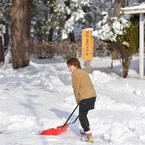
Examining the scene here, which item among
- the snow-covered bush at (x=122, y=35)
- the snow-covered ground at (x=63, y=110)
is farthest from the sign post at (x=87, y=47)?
the snow-covered ground at (x=63, y=110)

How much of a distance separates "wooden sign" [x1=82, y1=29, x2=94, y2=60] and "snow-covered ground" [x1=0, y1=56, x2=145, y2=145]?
2.94 ft

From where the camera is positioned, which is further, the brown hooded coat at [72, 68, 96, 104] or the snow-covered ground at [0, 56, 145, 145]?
the snow-covered ground at [0, 56, 145, 145]

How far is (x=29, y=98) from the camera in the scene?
11.8 m

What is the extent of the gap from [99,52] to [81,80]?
21488 mm

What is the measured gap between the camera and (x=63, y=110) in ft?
32.6

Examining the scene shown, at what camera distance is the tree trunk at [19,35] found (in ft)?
69.1

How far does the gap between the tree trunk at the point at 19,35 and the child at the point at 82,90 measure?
47.1 feet

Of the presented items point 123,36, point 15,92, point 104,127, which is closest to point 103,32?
point 123,36

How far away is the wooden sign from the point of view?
1552cm

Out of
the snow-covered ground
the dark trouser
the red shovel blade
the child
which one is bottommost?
the snow-covered ground

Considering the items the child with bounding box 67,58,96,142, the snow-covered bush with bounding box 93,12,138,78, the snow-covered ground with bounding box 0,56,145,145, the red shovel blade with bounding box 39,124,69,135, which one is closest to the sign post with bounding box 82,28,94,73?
the snow-covered bush with bounding box 93,12,138,78

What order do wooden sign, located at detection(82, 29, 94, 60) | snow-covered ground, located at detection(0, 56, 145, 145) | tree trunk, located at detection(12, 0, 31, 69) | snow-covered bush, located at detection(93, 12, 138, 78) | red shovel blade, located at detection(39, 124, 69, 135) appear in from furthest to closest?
tree trunk, located at detection(12, 0, 31, 69) → snow-covered bush, located at detection(93, 12, 138, 78) → wooden sign, located at detection(82, 29, 94, 60) → red shovel blade, located at detection(39, 124, 69, 135) → snow-covered ground, located at detection(0, 56, 145, 145)

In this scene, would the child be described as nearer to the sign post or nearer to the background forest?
the sign post

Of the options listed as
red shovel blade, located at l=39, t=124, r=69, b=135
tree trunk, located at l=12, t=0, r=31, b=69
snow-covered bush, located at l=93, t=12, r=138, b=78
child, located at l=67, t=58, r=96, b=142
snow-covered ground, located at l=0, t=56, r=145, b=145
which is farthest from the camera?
tree trunk, located at l=12, t=0, r=31, b=69
